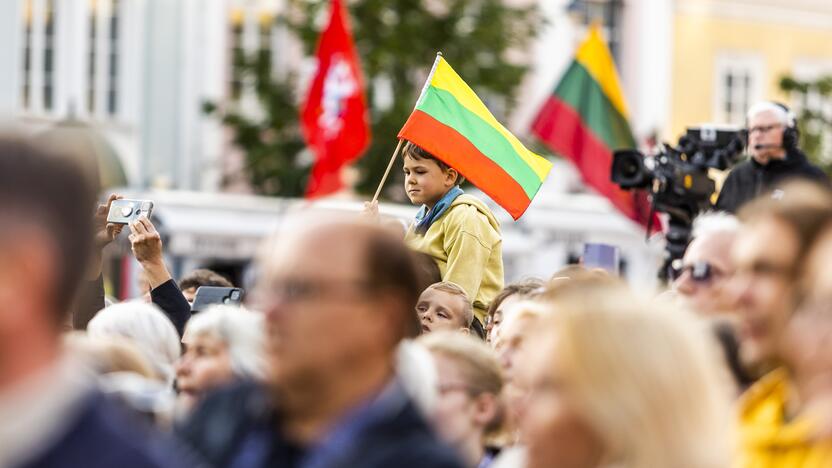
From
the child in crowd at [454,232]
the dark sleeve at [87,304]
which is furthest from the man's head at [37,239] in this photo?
the child in crowd at [454,232]

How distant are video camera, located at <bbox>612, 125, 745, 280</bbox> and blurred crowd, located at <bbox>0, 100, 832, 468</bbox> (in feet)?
19.3

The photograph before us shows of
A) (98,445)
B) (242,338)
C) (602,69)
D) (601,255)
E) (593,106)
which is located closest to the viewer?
(98,445)

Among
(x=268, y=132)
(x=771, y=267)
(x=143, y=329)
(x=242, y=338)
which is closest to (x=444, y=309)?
(x=143, y=329)

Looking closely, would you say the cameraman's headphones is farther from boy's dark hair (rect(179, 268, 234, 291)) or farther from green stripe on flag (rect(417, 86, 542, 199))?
boy's dark hair (rect(179, 268, 234, 291))

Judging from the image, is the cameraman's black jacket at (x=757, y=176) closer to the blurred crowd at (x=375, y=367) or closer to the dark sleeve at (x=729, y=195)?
the dark sleeve at (x=729, y=195)

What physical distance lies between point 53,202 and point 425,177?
17.1 feet

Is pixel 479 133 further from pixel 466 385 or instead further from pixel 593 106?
pixel 593 106

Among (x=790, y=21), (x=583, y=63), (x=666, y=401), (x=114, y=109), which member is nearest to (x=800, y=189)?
(x=666, y=401)

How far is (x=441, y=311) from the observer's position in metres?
6.98

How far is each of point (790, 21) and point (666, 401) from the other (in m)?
36.3

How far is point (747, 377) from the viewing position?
479cm

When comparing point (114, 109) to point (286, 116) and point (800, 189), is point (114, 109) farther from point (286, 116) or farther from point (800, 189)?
point (800, 189)

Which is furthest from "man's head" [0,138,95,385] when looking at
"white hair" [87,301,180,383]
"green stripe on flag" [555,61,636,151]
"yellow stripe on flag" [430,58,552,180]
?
"green stripe on flag" [555,61,636,151]

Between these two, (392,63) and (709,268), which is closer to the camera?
(709,268)
